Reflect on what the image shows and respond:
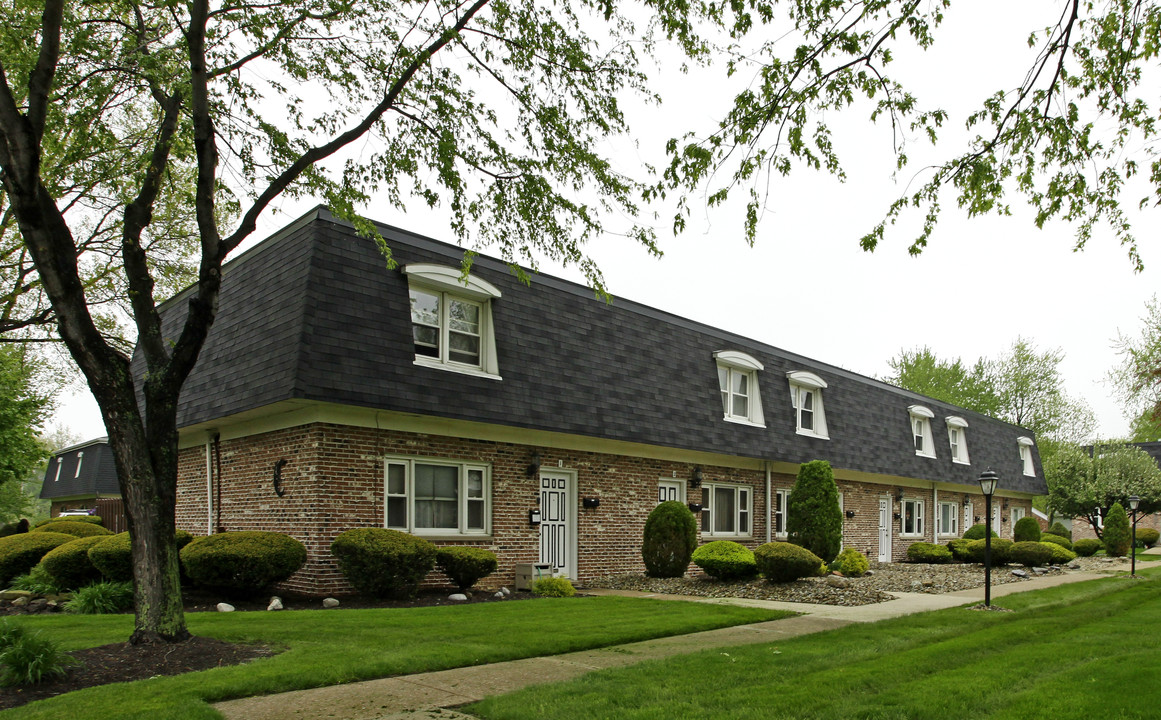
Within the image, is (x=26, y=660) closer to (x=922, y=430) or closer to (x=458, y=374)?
(x=458, y=374)

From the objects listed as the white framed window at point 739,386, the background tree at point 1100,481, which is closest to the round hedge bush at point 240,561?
the white framed window at point 739,386

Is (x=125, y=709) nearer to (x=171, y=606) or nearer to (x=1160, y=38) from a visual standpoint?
(x=171, y=606)

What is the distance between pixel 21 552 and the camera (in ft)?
46.2

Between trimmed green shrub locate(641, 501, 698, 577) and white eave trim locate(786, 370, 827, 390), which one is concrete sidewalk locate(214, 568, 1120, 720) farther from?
white eave trim locate(786, 370, 827, 390)

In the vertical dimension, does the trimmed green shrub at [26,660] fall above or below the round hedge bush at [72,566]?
above

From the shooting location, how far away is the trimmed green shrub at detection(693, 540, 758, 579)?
16.1 meters

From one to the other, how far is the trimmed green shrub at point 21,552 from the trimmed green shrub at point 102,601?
3578 mm

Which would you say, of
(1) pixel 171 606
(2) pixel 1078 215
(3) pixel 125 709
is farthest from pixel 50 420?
(2) pixel 1078 215

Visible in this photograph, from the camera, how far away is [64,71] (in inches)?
357

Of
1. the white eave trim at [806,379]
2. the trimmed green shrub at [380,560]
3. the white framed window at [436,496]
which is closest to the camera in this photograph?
the trimmed green shrub at [380,560]

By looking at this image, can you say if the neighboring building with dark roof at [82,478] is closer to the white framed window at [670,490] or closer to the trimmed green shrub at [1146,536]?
the white framed window at [670,490]

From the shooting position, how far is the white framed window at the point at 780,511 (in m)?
22.6

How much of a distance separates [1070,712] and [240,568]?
33.0 ft

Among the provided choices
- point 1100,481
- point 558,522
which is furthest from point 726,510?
point 1100,481
